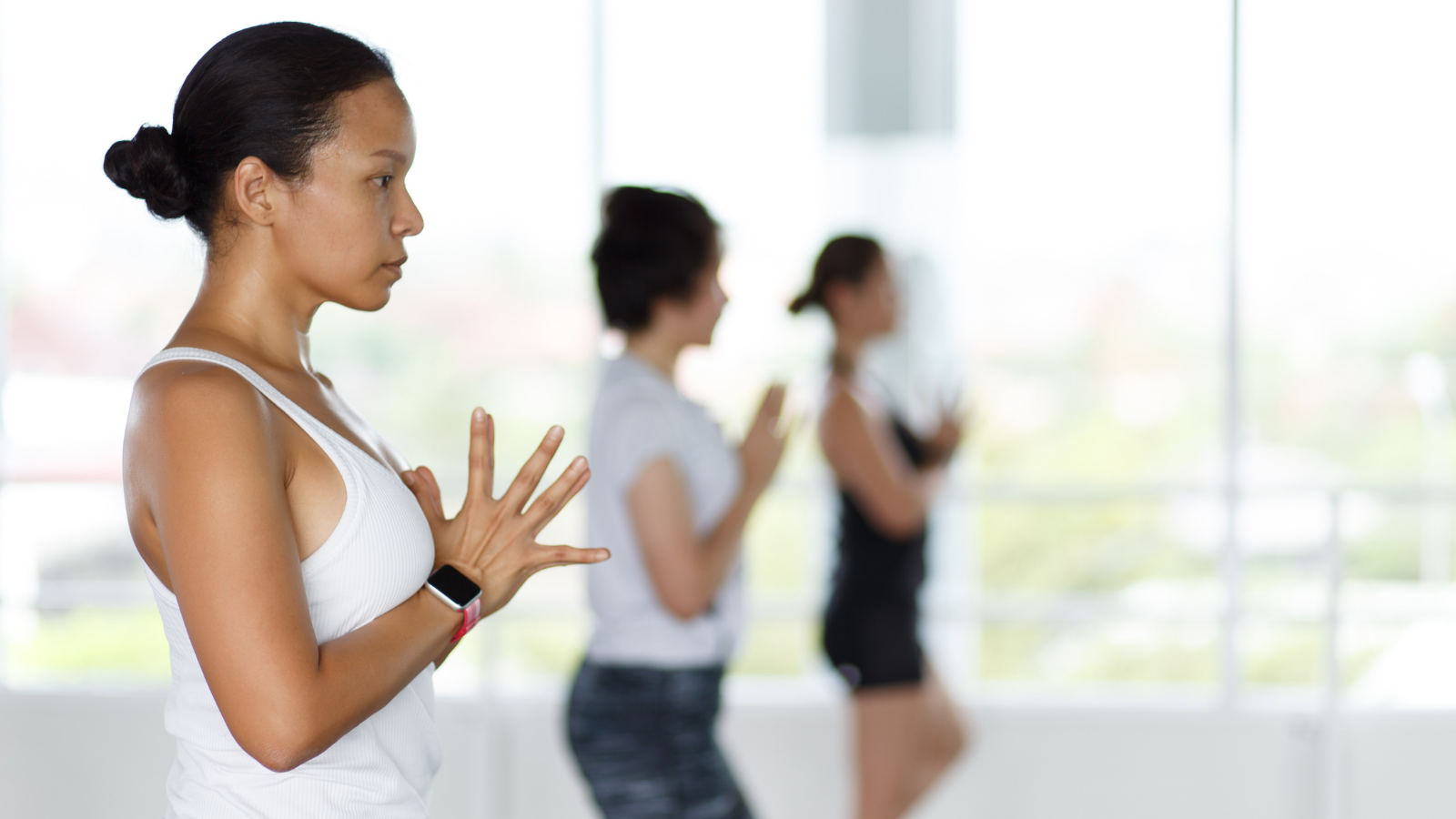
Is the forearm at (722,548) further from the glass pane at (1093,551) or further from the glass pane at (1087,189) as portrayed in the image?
the glass pane at (1093,551)

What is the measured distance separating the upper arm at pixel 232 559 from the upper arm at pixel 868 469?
160 centimetres

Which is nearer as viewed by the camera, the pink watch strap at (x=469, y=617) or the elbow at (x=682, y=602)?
the pink watch strap at (x=469, y=617)

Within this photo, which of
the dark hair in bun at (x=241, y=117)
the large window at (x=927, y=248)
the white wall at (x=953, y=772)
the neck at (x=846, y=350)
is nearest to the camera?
the dark hair in bun at (x=241, y=117)

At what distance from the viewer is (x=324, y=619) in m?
0.99

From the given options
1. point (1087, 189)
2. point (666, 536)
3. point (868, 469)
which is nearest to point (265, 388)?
point (666, 536)

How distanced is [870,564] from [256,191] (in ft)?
5.43

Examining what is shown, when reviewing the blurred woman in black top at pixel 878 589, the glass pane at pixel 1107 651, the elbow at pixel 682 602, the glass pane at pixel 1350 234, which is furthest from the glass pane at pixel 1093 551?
the elbow at pixel 682 602

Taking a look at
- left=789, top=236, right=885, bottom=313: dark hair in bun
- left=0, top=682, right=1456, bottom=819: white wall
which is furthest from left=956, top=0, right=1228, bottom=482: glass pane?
left=789, top=236, right=885, bottom=313: dark hair in bun

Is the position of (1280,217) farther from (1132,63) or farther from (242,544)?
(242,544)

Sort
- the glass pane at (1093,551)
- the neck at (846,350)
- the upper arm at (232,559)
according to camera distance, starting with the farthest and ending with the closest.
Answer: the glass pane at (1093,551) < the neck at (846,350) < the upper arm at (232,559)

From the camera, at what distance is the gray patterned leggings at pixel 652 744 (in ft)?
5.65

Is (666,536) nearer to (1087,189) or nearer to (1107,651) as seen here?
(1087,189)

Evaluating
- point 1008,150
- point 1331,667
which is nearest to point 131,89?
point 1008,150

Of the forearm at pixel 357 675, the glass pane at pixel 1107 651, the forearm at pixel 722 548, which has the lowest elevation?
the glass pane at pixel 1107 651
